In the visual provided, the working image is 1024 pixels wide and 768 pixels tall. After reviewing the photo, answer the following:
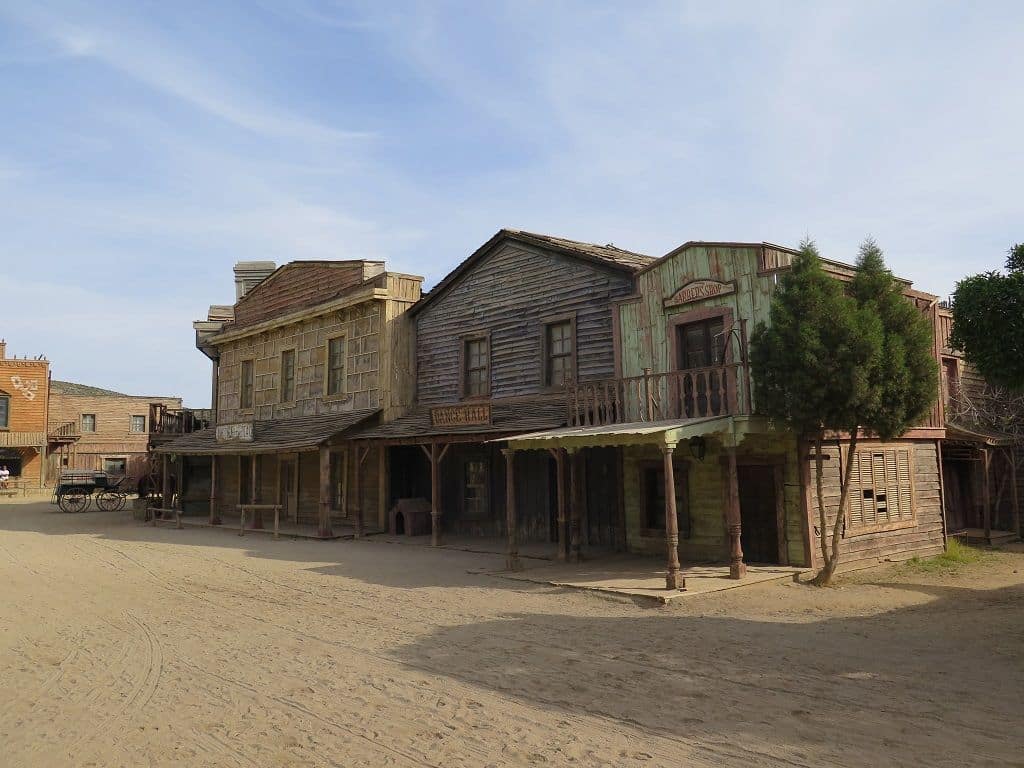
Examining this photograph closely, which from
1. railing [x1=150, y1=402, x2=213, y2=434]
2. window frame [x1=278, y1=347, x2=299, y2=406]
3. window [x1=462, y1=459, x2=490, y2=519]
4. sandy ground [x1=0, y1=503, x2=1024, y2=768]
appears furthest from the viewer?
railing [x1=150, y1=402, x2=213, y2=434]

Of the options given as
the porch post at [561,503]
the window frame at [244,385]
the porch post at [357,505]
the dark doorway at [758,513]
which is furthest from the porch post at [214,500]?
the dark doorway at [758,513]

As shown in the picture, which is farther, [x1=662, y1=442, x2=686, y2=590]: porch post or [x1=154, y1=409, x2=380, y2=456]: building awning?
[x1=154, y1=409, x2=380, y2=456]: building awning

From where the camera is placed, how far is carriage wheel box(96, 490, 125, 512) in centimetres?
2974

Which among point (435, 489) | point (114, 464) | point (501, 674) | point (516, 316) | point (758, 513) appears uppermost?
point (516, 316)

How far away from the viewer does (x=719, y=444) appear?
43.1ft

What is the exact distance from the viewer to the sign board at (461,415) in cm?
1555

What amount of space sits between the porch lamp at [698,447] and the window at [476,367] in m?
6.04

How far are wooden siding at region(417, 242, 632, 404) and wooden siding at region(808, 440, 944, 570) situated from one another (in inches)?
174

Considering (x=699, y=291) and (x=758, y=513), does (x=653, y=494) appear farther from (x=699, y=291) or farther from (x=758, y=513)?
(x=699, y=291)

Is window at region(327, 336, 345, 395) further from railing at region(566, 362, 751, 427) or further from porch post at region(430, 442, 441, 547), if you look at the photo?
railing at region(566, 362, 751, 427)

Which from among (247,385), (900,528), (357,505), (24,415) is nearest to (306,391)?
(247,385)

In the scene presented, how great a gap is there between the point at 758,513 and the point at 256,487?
15650 millimetres

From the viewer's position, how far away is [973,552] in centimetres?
1534

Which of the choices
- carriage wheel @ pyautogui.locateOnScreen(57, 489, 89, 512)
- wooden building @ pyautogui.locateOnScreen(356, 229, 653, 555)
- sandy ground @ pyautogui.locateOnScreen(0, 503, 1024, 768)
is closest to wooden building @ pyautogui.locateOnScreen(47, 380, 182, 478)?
carriage wheel @ pyautogui.locateOnScreen(57, 489, 89, 512)
